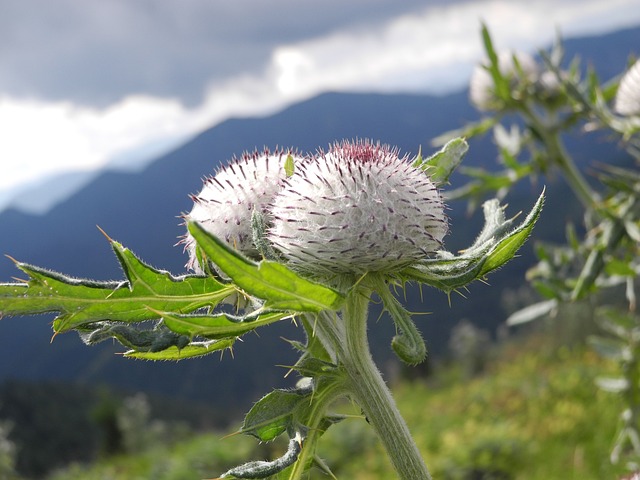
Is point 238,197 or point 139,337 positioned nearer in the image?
point 139,337

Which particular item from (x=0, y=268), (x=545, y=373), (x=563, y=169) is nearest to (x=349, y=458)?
(x=545, y=373)

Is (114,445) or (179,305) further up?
(179,305)

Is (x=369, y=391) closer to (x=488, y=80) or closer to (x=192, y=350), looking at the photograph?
(x=192, y=350)

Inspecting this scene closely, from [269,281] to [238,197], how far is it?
56 cm

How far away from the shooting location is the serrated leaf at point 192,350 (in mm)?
1656

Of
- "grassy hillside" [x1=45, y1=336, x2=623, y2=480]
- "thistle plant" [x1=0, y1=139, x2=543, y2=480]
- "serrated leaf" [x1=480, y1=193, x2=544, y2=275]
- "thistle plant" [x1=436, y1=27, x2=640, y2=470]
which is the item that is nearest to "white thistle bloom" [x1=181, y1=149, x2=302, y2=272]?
"thistle plant" [x1=0, y1=139, x2=543, y2=480]

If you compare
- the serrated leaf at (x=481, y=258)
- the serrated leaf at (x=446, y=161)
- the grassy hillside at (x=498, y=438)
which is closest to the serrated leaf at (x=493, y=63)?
the serrated leaf at (x=446, y=161)

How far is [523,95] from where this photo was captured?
6676 mm

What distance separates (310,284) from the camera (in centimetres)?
147

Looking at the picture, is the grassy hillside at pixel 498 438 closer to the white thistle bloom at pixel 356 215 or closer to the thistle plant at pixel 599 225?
the thistle plant at pixel 599 225

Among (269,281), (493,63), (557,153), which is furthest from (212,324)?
(557,153)

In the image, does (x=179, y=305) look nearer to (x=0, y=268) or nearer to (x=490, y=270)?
(x=490, y=270)

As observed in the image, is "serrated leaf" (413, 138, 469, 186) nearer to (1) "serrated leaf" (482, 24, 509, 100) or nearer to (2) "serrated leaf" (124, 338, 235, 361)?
(2) "serrated leaf" (124, 338, 235, 361)

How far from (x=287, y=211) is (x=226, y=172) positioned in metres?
0.35
